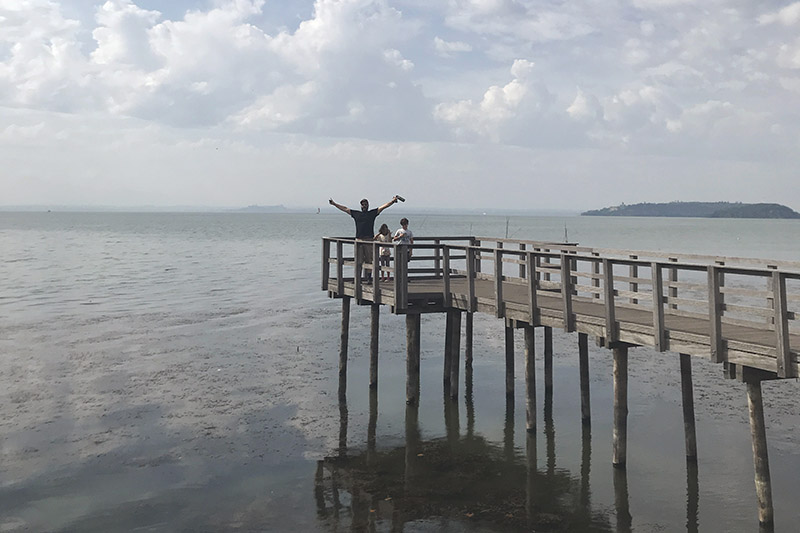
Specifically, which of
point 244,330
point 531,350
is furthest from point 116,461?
point 244,330

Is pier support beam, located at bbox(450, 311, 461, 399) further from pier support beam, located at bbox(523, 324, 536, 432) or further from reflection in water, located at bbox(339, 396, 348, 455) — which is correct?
pier support beam, located at bbox(523, 324, 536, 432)

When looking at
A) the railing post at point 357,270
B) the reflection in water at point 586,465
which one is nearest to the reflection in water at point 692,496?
the reflection in water at point 586,465

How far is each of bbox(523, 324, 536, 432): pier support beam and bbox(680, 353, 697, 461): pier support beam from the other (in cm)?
277

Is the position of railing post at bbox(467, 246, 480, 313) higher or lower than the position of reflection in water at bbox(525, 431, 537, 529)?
higher

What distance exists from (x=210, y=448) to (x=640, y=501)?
7.76 metres

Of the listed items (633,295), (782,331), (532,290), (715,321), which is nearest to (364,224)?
(532,290)

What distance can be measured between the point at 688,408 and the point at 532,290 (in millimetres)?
3385

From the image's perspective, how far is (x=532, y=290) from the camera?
14008 millimetres

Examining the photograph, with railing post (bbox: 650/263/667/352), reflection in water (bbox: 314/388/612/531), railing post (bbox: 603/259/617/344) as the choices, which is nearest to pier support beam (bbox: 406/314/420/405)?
reflection in water (bbox: 314/388/612/531)

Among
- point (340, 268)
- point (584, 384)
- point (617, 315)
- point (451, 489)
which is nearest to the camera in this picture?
point (451, 489)

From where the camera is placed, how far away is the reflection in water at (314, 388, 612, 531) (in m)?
11.2

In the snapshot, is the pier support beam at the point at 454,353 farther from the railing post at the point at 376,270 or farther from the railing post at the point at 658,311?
the railing post at the point at 658,311

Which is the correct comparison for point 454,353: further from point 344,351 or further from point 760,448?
point 760,448

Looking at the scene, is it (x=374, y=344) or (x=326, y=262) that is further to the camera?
(x=326, y=262)
